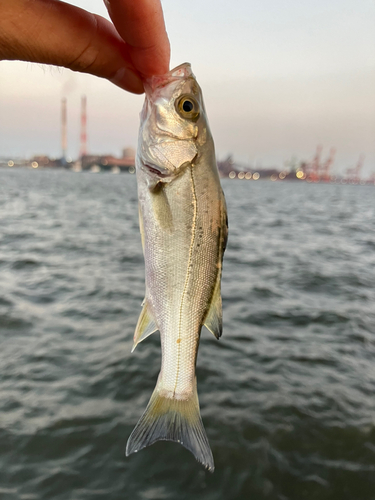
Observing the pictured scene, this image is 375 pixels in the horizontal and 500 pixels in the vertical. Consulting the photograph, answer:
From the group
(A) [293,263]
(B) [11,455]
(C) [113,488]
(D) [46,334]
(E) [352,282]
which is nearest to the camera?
(C) [113,488]

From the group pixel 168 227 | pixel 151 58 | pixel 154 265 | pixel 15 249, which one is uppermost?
pixel 151 58

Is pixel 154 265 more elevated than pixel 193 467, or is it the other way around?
pixel 154 265

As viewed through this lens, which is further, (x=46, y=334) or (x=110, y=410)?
(x=46, y=334)

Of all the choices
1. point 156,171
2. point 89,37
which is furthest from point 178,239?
point 89,37

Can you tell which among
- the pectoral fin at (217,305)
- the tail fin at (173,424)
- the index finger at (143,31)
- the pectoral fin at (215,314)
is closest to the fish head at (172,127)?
the index finger at (143,31)

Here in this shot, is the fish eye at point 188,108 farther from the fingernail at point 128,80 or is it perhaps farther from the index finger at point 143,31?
the fingernail at point 128,80

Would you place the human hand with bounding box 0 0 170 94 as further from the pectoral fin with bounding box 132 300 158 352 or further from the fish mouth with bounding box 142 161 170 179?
the pectoral fin with bounding box 132 300 158 352

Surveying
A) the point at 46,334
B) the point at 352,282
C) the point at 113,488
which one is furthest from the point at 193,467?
the point at 352,282

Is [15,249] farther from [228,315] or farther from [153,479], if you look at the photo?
[153,479]
